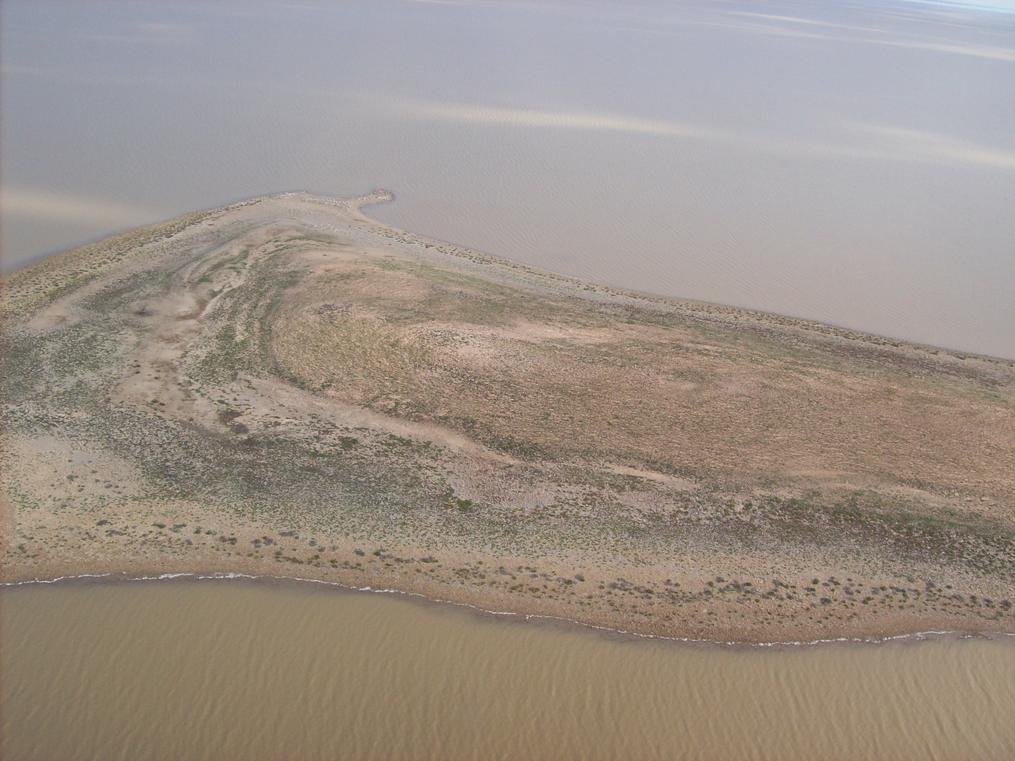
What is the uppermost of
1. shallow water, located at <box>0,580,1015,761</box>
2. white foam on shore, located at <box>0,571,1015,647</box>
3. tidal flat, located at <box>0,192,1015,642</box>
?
tidal flat, located at <box>0,192,1015,642</box>

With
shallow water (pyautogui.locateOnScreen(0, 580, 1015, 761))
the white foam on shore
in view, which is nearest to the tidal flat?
the white foam on shore

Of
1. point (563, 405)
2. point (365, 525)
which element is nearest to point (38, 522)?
point (365, 525)

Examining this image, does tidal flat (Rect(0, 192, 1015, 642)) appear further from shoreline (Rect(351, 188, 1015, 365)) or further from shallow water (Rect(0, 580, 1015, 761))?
shallow water (Rect(0, 580, 1015, 761))

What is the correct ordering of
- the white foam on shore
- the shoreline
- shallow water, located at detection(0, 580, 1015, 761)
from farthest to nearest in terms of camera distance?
the shoreline → the white foam on shore → shallow water, located at detection(0, 580, 1015, 761)

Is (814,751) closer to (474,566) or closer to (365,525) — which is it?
(474,566)

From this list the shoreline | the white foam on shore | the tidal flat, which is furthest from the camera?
the shoreline

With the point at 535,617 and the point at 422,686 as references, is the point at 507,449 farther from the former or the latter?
the point at 422,686
